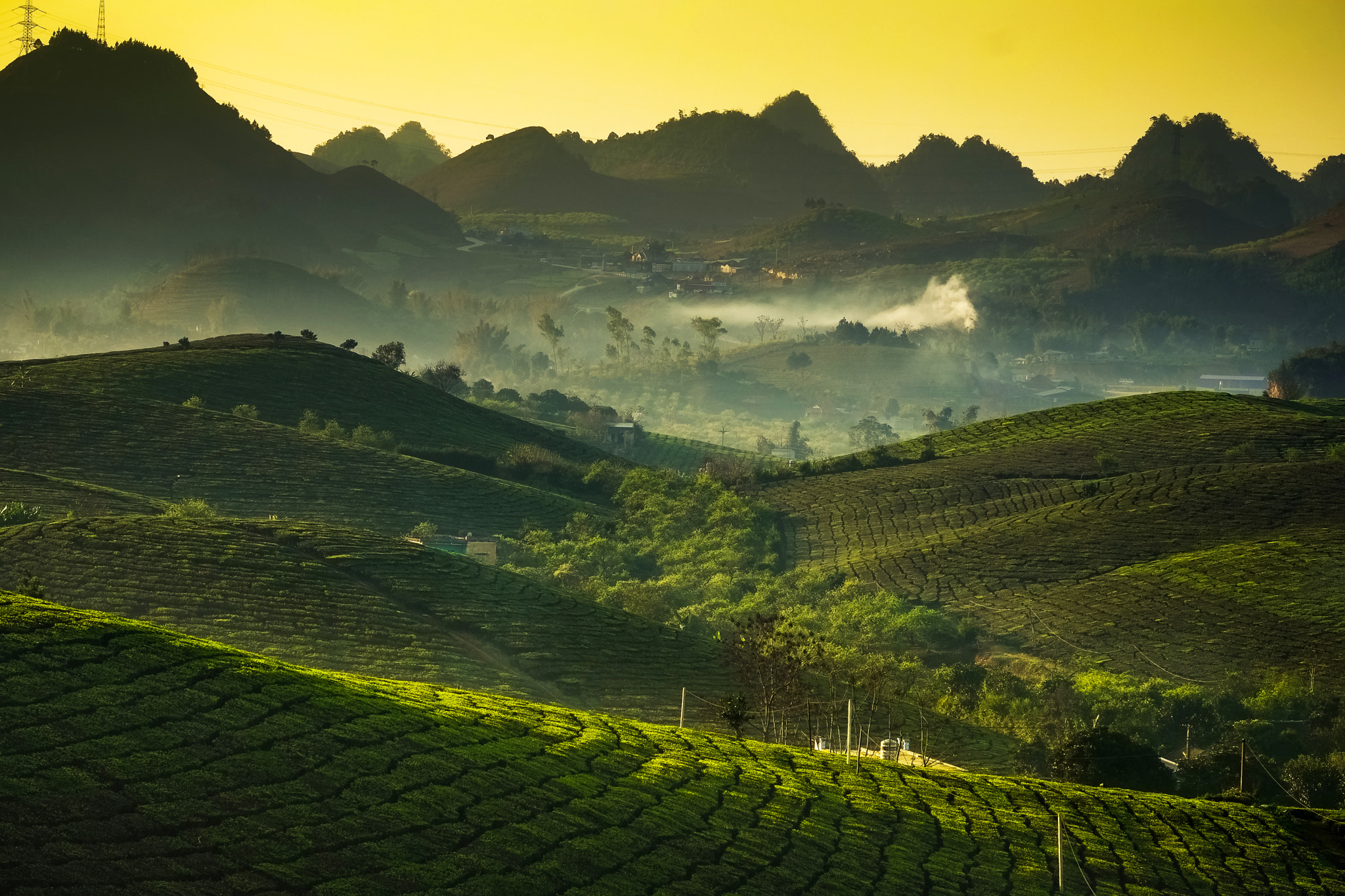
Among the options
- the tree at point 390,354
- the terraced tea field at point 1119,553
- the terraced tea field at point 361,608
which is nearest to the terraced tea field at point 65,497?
the terraced tea field at point 361,608

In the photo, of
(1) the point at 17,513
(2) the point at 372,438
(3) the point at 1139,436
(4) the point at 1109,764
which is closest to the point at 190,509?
(1) the point at 17,513

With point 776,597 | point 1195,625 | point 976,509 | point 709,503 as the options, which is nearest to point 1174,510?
point 976,509

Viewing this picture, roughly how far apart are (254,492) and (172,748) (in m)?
74.0

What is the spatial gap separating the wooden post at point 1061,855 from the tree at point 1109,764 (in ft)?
45.4

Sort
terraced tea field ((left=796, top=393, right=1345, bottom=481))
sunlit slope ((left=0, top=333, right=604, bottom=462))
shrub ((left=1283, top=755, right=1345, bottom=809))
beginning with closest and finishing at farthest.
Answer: shrub ((left=1283, top=755, right=1345, bottom=809)), terraced tea field ((left=796, top=393, right=1345, bottom=481)), sunlit slope ((left=0, top=333, right=604, bottom=462))

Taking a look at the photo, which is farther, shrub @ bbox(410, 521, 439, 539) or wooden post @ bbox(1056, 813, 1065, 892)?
shrub @ bbox(410, 521, 439, 539)

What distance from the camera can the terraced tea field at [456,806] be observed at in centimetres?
2750

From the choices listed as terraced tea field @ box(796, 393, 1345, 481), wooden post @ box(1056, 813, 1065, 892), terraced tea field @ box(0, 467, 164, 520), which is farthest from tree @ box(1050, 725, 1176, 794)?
terraced tea field @ box(796, 393, 1345, 481)

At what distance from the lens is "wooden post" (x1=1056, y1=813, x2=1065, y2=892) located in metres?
38.8

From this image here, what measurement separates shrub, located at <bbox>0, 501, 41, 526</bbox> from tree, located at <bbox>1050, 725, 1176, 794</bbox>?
58.1 metres

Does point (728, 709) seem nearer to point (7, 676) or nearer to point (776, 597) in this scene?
point (7, 676)

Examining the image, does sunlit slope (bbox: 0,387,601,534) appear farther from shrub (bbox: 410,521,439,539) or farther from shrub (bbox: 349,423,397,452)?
→ shrub (bbox: 349,423,397,452)

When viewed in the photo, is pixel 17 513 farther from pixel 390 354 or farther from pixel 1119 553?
pixel 390 354

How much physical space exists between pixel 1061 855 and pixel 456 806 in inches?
728
